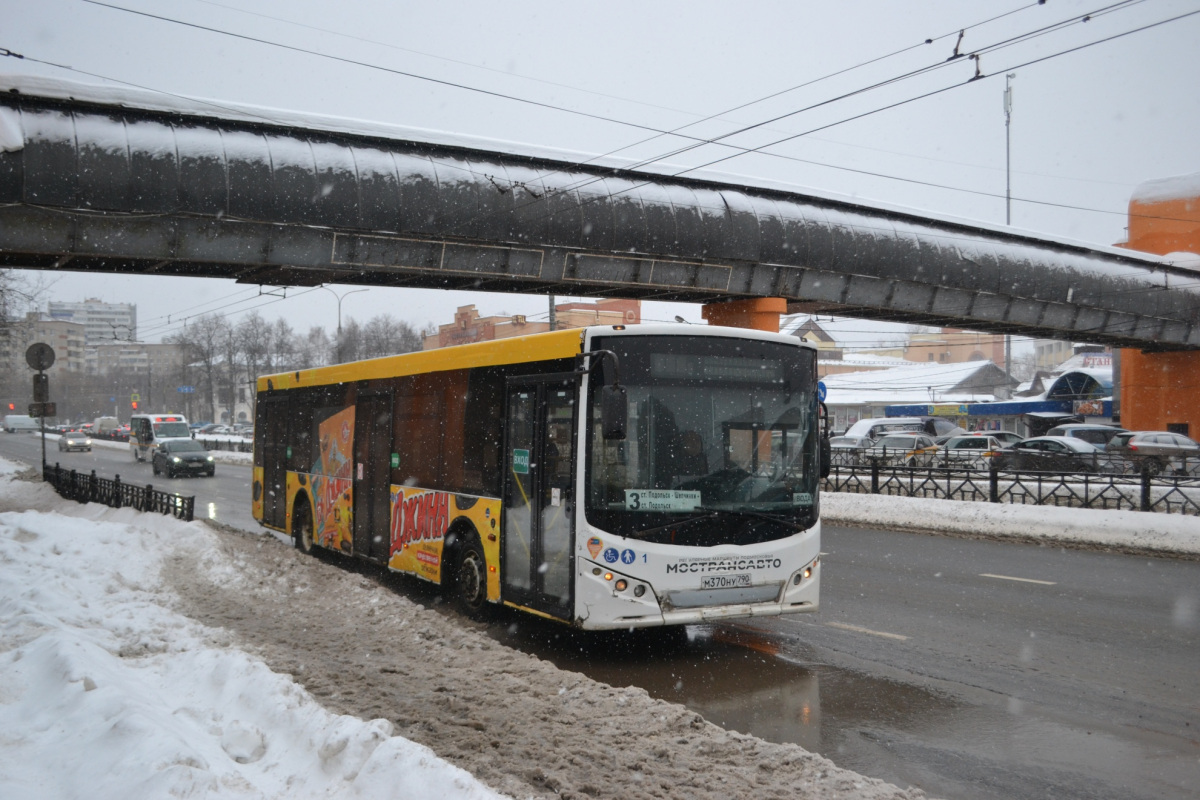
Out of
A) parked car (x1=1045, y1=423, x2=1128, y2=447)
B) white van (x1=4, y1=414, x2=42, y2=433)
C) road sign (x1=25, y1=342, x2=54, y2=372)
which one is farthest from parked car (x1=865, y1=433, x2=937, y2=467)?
white van (x1=4, y1=414, x2=42, y2=433)

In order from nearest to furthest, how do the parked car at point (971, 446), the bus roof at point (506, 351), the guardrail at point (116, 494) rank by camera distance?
the bus roof at point (506, 351)
the guardrail at point (116, 494)
the parked car at point (971, 446)

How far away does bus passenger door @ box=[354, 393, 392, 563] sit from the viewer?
39.4 ft

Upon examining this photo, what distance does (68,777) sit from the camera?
4.23 metres

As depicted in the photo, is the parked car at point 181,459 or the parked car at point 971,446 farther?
the parked car at point 181,459

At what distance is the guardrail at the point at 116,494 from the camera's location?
16203 mm

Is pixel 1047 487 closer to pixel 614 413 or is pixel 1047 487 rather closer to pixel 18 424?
pixel 614 413

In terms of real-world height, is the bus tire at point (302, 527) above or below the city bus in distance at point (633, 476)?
below

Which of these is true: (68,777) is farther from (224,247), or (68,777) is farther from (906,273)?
(906,273)

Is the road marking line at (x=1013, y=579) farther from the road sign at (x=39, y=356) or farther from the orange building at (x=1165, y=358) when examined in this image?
the orange building at (x=1165, y=358)

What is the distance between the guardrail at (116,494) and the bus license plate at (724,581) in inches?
411

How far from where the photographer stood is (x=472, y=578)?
9930mm

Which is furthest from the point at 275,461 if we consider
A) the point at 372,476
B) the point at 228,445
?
the point at 228,445

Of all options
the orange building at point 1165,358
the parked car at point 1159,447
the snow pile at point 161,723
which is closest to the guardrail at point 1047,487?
the parked car at point 1159,447

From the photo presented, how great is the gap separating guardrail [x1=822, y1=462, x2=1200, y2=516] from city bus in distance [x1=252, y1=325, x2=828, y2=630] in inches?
569
